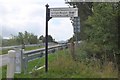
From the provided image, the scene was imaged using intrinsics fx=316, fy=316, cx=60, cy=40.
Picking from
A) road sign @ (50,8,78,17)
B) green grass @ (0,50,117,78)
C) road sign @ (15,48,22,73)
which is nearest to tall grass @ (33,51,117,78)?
green grass @ (0,50,117,78)

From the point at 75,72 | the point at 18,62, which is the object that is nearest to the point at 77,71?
the point at 75,72

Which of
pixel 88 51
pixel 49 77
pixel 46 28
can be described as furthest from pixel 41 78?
pixel 88 51

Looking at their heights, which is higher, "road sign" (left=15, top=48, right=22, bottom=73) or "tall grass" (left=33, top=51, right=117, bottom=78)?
"road sign" (left=15, top=48, right=22, bottom=73)

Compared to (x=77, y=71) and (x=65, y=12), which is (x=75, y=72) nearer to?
(x=77, y=71)

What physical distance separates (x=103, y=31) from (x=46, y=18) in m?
2.44

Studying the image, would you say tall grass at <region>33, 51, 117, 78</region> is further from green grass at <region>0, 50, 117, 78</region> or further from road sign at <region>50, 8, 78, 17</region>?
road sign at <region>50, 8, 78, 17</region>

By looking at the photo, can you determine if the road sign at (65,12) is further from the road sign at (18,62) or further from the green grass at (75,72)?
the green grass at (75,72)

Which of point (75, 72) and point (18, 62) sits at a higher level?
point (18, 62)

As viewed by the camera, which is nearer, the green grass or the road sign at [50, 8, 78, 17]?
the green grass

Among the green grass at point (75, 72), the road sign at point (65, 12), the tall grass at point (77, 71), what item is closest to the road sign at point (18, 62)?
the green grass at point (75, 72)

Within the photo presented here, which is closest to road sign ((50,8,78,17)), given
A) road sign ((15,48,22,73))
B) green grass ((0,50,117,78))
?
road sign ((15,48,22,73))

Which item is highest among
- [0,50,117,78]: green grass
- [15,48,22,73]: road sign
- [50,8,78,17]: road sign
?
[50,8,78,17]: road sign

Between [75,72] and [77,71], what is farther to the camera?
[77,71]

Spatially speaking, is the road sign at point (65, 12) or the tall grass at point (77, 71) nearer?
the tall grass at point (77, 71)
